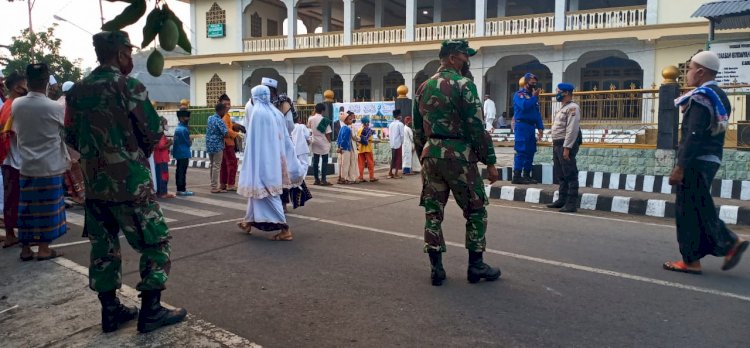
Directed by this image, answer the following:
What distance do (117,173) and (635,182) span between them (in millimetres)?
8646

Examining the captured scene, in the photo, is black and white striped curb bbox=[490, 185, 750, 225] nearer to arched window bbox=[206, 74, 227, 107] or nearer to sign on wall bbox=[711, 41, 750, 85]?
sign on wall bbox=[711, 41, 750, 85]

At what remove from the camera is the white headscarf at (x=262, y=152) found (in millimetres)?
5621

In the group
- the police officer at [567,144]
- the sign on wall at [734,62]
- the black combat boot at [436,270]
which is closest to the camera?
the black combat boot at [436,270]

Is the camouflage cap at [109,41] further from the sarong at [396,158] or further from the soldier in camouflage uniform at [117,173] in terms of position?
the sarong at [396,158]

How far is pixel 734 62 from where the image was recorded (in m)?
11.1

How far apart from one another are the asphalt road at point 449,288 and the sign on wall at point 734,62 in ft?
20.3

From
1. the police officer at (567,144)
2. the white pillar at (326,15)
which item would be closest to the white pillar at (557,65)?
the white pillar at (326,15)

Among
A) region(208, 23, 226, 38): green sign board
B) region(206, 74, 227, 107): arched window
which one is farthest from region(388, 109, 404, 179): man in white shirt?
region(206, 74, 227, 107): arched window

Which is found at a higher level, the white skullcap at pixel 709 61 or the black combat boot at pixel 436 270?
the white skullcap at pixel 709 61

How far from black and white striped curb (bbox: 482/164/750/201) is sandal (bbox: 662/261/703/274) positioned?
15.8 feet

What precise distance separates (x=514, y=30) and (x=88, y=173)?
1938 cm

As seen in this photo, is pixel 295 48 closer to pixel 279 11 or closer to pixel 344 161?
pixel 279 11

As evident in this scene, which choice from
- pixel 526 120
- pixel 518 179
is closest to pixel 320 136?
pixel 518 179

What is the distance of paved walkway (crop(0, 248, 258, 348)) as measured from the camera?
3.09 meters
